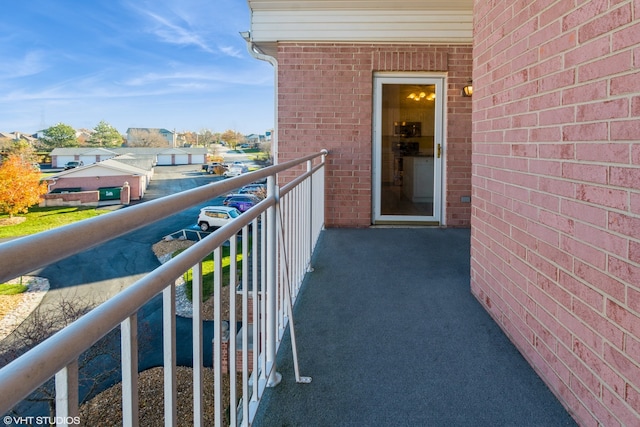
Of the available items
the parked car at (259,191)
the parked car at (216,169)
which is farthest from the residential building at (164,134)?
the parked car at (259,191)

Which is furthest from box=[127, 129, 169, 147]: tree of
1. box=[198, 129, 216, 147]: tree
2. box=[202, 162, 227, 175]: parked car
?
box=[202, 162, 227, 175]: parked car

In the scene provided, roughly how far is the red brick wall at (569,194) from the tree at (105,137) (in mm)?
12537

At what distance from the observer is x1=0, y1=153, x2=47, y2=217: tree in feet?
31.0

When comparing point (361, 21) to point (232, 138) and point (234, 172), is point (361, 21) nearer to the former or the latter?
point (234, 172)

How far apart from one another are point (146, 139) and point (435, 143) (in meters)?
10.0

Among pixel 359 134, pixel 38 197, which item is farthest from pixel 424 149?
pixel 38 197

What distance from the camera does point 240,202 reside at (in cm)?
171

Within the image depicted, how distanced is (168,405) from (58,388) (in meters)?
0.37

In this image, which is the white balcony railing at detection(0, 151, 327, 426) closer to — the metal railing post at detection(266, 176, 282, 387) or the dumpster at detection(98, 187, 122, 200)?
the metal railing post at detection(266, 176, 282, 387)

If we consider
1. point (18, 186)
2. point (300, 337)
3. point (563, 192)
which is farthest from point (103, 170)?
point (563, 192)

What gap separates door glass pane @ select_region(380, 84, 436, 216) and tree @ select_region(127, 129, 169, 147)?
322 inches

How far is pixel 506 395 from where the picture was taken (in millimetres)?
1744

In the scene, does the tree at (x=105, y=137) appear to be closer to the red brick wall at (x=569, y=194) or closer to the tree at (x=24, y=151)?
the tree at (x=24, y=151)

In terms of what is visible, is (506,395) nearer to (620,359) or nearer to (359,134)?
(620,359)
